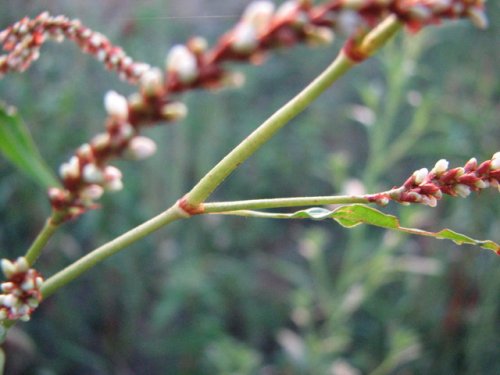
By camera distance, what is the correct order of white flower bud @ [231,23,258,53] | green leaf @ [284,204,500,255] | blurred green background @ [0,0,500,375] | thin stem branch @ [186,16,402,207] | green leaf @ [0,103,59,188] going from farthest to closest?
1. blurred green background @ [0,0,500,375]
2. green leaf @ [0,103,59,188]
3. green leaf @ [284,204,500,255]
4. thin stem branch @ [186,16,402,207]
5. white flower bud @ [231,23,258,53]

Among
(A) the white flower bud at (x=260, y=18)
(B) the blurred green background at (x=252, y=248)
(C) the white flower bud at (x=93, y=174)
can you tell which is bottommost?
(C) the white flower bud at (x=93, y=174)

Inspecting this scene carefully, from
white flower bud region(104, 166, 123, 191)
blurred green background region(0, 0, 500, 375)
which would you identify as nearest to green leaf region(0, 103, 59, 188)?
white flower bud region(104, 166, 123, 191)

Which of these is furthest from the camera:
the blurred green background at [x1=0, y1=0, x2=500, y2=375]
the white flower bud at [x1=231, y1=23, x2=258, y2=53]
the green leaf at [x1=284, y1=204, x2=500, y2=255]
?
the blurred green background at [x1=0, y1=0, x2=500, y2=375]

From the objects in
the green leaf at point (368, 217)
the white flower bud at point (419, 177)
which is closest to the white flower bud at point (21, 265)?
the green leaf at point (368, 217)

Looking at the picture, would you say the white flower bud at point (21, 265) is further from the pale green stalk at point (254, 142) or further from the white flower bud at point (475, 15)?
the white flower bud at point (475, 15)

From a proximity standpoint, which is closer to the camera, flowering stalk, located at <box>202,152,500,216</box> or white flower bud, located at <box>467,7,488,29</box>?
white flower bud, located at <box>467,7,488,29</box>

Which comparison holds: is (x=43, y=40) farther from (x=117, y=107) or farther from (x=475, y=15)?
(x=475, y=15)

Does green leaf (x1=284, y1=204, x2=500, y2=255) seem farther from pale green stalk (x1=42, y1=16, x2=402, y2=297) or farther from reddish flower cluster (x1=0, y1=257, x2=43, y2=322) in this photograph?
reddish flower cluster (x1=0, y1=257, x2=43, y2=322)
